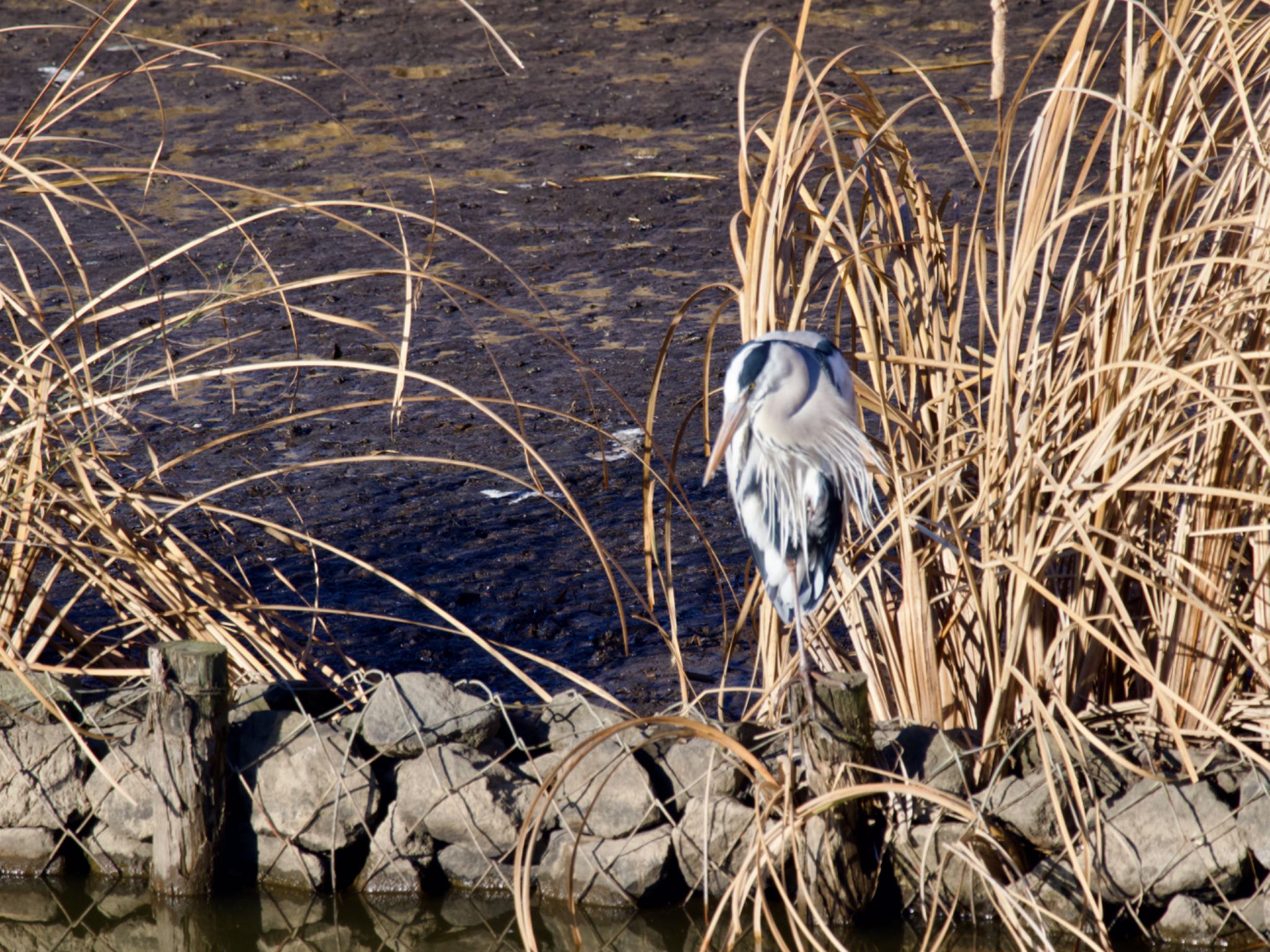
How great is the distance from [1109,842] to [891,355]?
98cm

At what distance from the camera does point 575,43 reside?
927cm

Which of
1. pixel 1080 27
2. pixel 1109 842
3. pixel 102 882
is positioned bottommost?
pixel 102 882

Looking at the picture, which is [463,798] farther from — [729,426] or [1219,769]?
[1219,769]

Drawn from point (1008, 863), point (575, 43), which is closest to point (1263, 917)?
point (1008, 863)

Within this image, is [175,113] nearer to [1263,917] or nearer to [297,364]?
[297,364]

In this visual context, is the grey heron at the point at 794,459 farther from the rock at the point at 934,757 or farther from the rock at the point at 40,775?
the rock at the point at 40,775

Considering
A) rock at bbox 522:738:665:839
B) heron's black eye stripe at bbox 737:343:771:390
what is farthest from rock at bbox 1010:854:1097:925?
heron's black eye stripe at bbox 737:343:771:390

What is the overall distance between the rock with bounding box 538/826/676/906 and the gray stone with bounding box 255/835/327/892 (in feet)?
1.52

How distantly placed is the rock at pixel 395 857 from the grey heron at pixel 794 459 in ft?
3.05

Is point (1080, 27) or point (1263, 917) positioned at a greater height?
point (1080, 27)

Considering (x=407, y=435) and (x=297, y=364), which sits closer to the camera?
(x=297, y=364)

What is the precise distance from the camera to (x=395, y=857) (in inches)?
110

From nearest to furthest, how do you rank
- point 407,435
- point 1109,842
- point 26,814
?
point 1109,842, point 26,814, point 407,435

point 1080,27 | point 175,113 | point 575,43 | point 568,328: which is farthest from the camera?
point 575,43
